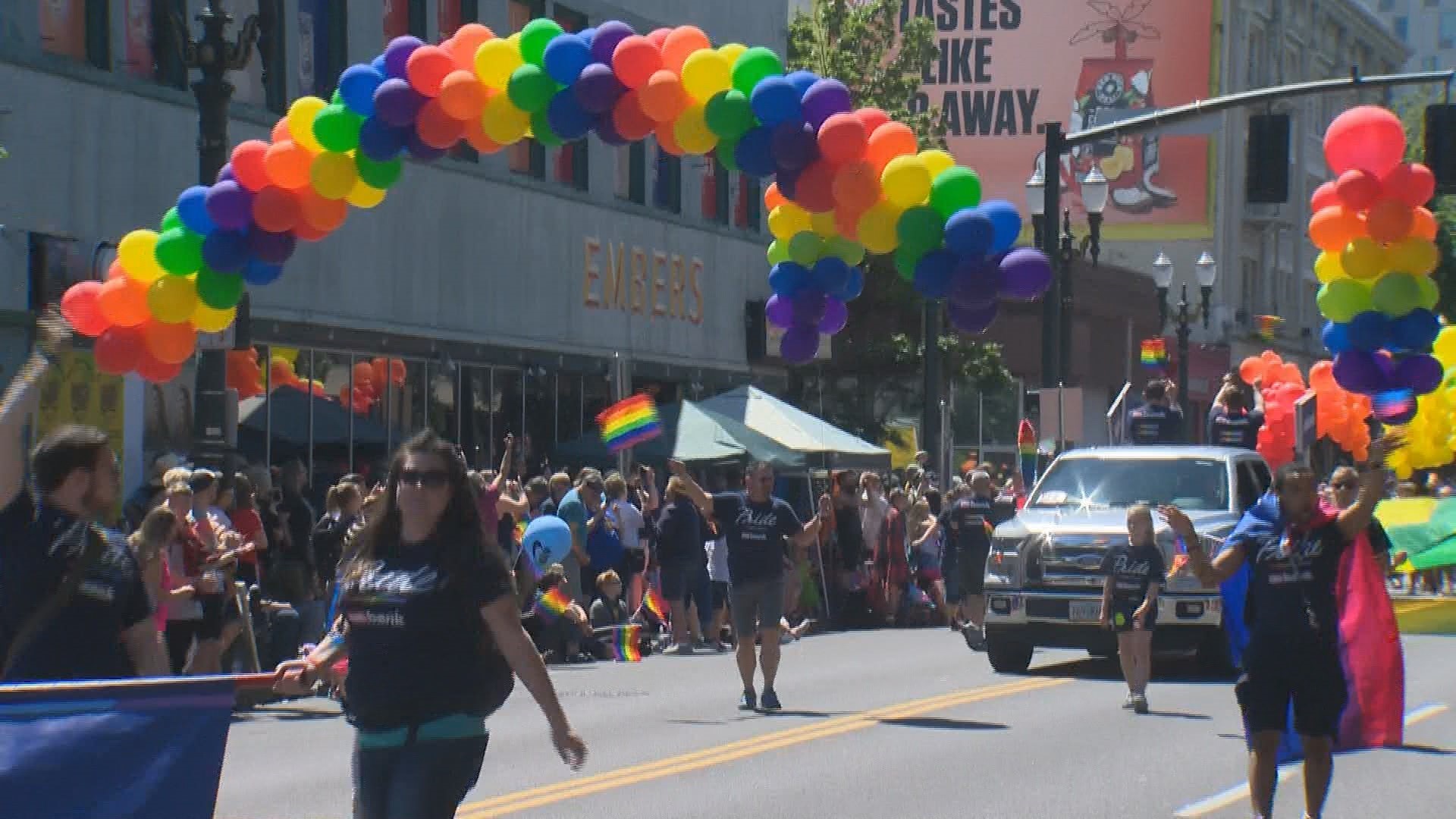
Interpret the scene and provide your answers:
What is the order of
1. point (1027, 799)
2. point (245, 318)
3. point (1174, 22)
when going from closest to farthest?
point (1027, 799)
point (245, 318)
point (1174, 22)

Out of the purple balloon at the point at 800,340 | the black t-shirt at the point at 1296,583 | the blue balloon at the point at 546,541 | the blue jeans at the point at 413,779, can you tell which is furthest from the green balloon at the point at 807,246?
the blue jeans at the point at 413,779

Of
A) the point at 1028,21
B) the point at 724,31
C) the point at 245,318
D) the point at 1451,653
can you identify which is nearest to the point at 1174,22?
the point at 1028,21

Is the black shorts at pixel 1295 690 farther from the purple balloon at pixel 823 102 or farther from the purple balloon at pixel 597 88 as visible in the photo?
the purple balloon at pixel 597 88

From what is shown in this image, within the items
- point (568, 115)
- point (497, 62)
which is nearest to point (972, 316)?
point (568, 115)

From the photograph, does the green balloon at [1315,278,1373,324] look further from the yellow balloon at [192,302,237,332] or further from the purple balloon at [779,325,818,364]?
the yellow balloon at [192,302,237,332]

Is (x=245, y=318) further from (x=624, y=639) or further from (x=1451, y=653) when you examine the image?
(x=1451, y=653)

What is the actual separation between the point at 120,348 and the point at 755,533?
15.3ft

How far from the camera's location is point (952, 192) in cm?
1554

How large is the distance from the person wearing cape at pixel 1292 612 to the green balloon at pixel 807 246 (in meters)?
7.34

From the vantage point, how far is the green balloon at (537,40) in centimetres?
1627

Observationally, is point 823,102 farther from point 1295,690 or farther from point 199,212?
point 1295,690

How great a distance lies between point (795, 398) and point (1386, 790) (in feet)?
111

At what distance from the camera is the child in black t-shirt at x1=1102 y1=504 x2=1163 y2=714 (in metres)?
16.5

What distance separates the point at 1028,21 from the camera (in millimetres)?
74875
